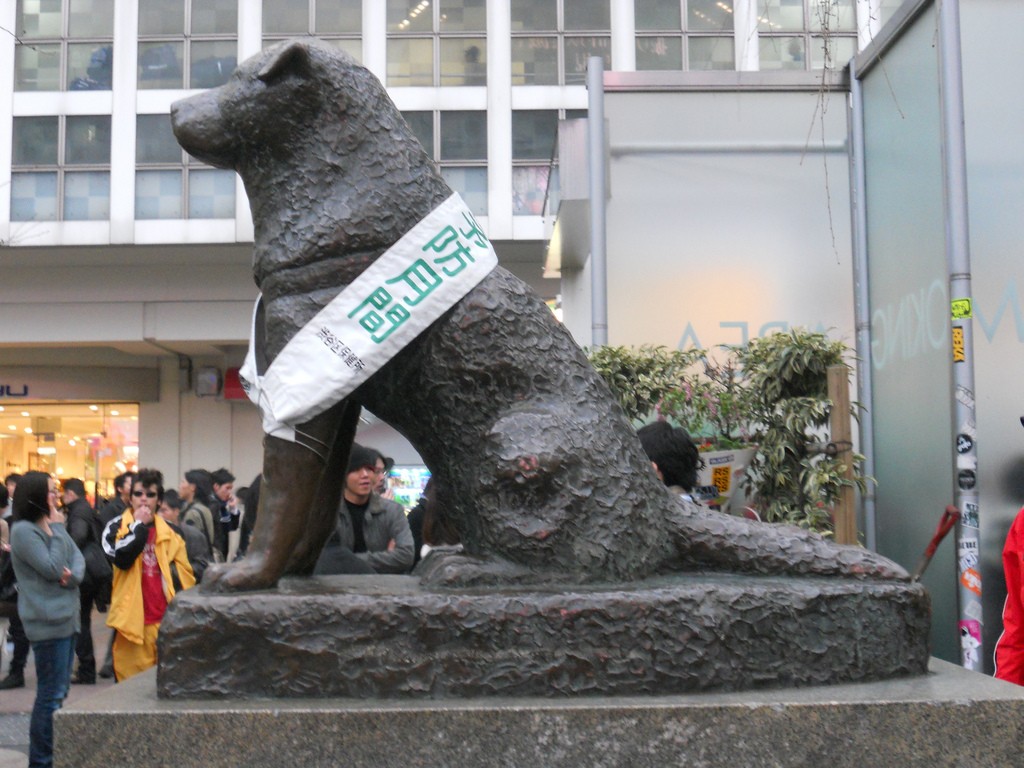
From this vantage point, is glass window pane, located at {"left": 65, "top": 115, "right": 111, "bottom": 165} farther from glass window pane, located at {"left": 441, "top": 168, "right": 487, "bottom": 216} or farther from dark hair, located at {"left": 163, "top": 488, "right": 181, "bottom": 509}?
dark hair, located at {"left": 163, "top": 488, "right": 181, "bottom": 509}

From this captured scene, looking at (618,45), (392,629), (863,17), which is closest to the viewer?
(392,629)

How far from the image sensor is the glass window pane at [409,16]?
16.9 metres

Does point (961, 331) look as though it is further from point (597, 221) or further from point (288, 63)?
point (288, 63)

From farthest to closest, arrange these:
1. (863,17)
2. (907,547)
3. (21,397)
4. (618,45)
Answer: (21,397) → (618,45) → (863,17) → (907,547)

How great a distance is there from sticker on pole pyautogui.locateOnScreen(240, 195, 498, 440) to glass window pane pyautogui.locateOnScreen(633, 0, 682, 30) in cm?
1504

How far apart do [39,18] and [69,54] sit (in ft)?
3.51

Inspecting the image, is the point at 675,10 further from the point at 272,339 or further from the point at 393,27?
the point at 272,339

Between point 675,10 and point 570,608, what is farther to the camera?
point 675,10

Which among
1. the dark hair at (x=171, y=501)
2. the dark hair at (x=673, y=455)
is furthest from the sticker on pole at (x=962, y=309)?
the dark hair at (x=171, y=501)

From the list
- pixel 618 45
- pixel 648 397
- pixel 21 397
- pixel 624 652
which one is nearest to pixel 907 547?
pixel 648 397

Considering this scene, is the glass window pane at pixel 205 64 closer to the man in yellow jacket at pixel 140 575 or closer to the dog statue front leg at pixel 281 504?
the man in yellow jacket at pixel 140 575

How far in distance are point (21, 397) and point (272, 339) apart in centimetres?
1910

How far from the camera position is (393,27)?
55.8 feet

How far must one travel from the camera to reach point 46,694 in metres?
5.55
